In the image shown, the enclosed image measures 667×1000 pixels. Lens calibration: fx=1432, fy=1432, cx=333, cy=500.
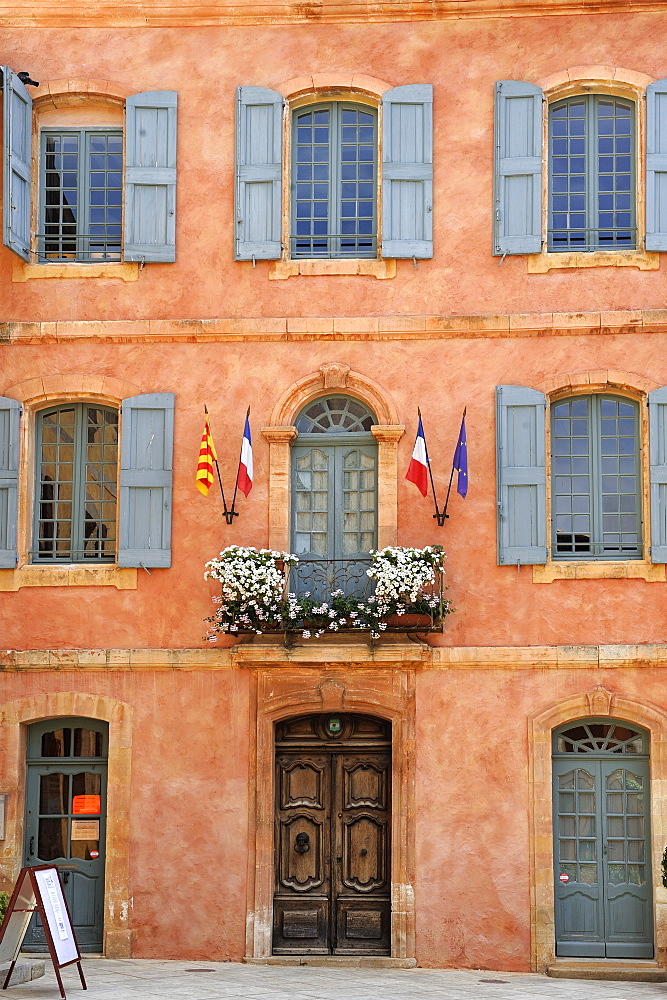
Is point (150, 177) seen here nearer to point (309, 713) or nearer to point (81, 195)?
point (81, 195)

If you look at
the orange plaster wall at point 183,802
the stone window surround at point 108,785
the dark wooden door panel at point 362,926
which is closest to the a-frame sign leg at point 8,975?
the stone window surround at point 108,785

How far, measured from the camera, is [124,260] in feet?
47.2

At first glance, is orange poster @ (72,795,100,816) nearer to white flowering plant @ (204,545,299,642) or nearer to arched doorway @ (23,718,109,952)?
arched doorway @ (23,718,109,952)

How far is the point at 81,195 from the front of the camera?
14773 mm

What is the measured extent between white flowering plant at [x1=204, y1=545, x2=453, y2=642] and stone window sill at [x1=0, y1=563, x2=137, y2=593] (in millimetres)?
1031

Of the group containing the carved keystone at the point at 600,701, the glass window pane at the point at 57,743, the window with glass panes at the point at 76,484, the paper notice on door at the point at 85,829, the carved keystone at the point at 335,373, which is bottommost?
the paper notice on door at the point at 85,829

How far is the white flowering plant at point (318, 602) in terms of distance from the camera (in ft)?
43.5

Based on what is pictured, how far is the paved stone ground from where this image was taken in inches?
458

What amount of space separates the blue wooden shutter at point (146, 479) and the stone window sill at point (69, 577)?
0.54 ft

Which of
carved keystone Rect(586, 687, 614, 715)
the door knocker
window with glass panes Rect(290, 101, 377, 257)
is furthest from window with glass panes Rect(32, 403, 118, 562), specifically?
carved keystone Rect(586, 687, 614, 715)

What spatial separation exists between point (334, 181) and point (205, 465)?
3373mm

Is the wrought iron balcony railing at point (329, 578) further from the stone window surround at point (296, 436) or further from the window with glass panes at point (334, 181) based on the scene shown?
the window with glass panes at point (334, 181)

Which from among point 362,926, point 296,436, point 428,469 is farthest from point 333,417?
point 362,926

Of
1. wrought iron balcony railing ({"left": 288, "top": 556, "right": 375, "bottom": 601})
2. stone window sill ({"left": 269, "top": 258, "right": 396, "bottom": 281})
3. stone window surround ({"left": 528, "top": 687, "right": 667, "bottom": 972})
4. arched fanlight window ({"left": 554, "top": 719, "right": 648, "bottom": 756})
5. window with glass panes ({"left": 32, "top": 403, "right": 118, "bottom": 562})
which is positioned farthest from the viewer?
window with glass panes ({"left": 32, "top": 403, "right": 118, "bottom": 562})
